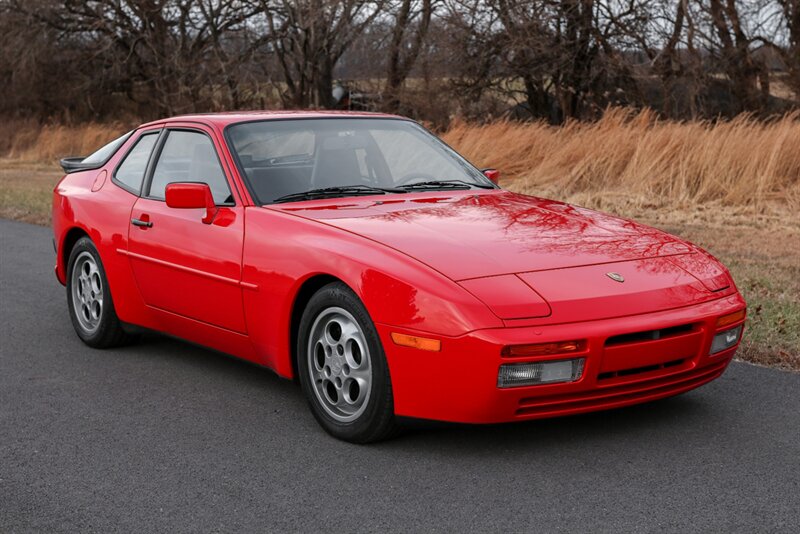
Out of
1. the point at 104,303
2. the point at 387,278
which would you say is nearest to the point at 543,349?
the point at 387,278

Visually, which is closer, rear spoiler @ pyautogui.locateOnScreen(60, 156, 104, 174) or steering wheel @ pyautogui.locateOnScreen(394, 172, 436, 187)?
steering wheel @ pyautogui.locateOnScreen(394, 172, 436, 187)

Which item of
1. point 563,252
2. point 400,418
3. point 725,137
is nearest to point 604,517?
point 400,418

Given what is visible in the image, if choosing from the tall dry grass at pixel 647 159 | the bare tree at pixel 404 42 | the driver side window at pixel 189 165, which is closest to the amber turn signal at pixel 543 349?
the driver side window at pixel 189 165

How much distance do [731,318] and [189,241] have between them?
265cm

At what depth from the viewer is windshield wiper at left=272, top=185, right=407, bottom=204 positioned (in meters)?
5.29

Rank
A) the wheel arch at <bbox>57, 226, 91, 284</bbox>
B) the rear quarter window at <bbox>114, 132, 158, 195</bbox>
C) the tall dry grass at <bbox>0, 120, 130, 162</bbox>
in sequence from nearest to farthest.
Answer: the rear quarter window at <bbox>114, 132, 158, 195</bbox> → the wheel arch at <bbox>57, 226, 91, 284</bbox> → the tall dry grass at <bbox>0, 120, 130, 162</bbox>

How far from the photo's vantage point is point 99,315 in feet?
21.0

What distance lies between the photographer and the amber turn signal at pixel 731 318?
14.7 ft

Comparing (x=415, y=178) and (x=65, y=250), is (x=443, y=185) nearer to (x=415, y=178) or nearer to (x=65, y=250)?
(x=415, y=178)

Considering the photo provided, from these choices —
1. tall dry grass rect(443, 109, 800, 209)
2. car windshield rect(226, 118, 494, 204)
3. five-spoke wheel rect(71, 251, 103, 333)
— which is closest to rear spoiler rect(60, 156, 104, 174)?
five-spoke wheel rect(71, 251, 103, 333)

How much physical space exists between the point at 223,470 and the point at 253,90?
1030 inches

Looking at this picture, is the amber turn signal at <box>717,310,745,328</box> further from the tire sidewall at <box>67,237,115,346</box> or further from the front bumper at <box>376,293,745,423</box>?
the tire sidewall at <box>67,237,115,346</box>

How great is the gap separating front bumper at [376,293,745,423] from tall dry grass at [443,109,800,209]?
28.8 ft

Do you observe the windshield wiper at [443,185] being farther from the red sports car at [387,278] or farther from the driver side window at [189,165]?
the driver side window at [189,165]
